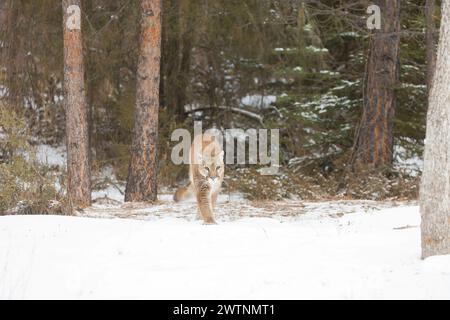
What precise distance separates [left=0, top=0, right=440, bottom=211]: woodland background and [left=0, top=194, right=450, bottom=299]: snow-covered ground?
4.51 m

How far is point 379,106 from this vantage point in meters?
16.1

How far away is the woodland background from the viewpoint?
52.0ft

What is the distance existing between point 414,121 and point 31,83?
31.9ft

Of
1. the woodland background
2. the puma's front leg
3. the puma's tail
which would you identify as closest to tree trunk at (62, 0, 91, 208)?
the woodland background

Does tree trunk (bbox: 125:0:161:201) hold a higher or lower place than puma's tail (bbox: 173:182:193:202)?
higher

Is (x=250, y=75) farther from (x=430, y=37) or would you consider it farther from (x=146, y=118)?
(x=430, y=37)

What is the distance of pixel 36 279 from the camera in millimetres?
6762

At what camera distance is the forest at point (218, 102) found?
12992 millimetres

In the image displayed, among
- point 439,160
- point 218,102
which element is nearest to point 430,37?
point 439,160

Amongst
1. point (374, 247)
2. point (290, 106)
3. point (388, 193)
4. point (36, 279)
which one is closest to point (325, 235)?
point (374, 247)

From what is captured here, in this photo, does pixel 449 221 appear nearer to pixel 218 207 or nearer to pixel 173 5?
pixel 218 207

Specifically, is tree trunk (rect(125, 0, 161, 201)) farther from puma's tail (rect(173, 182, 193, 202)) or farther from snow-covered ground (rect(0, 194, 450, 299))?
snow-covered ground (rect(0, 194, 450, 299))

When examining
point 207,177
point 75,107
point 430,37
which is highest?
point 430,37

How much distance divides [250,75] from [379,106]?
21.2ft
